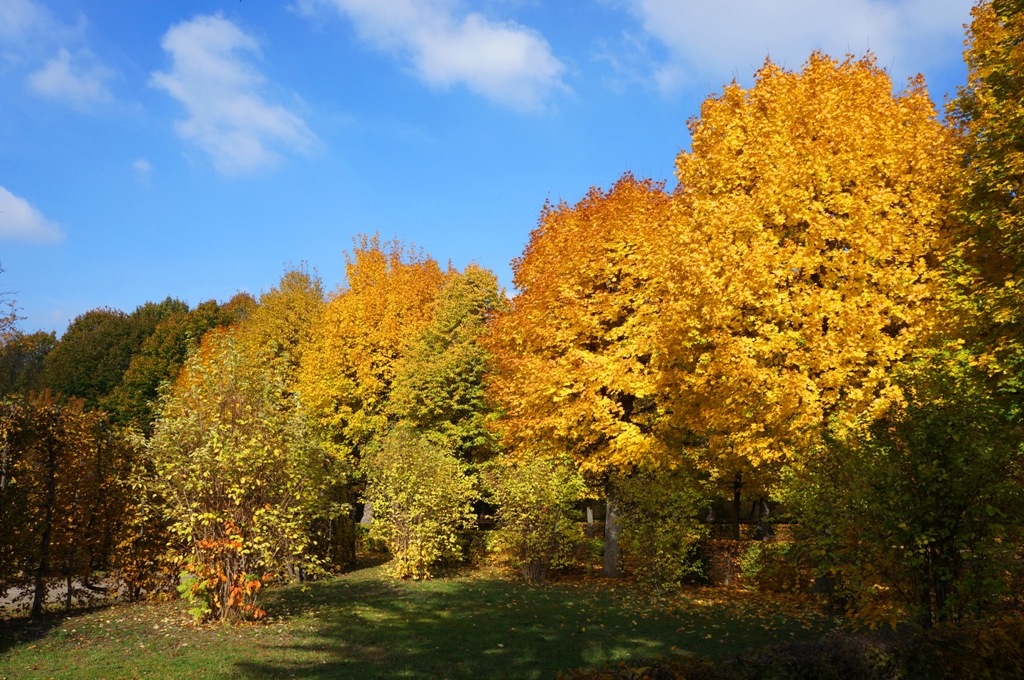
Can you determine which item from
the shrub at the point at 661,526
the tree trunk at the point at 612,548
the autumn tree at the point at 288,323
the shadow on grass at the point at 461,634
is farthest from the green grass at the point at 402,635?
the autumn tree at the point at 288,323

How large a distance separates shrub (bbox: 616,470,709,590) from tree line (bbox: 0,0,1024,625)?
69 mm

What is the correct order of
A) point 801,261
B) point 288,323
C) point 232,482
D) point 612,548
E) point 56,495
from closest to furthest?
1. point 232,482
2. point 56,495
3. point 801,261
4. point 612,548
5. point 288,323

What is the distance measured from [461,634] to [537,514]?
6.64 m

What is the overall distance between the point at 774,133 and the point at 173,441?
14529 millimetres

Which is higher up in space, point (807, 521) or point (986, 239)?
point (986, 239)

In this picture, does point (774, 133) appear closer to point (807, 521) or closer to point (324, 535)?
point (807, 521)

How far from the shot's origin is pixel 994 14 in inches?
580

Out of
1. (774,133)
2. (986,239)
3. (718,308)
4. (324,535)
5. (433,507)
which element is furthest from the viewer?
(324,535)

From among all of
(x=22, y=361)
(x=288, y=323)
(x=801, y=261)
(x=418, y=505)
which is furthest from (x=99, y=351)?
(x=801, y=261)

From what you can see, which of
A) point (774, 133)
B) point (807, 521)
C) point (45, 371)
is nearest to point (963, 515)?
point (807, 521)

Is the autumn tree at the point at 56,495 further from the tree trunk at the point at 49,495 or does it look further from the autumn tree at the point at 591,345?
the autumn tree at the point at 591,345

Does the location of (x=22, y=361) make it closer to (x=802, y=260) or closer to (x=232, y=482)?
(x=232, y=482)

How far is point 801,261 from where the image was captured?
14438 mm

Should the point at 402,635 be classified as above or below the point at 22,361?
below
